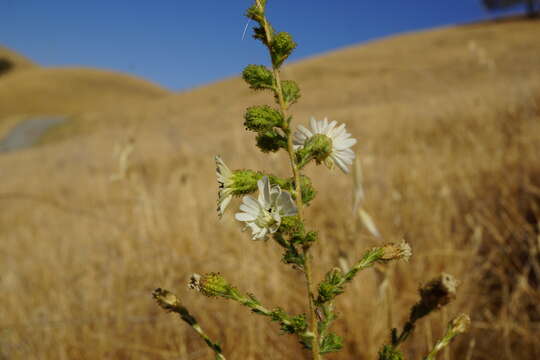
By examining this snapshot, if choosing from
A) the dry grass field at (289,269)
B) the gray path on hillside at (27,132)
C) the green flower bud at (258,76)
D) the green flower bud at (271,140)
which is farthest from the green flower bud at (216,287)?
the gray path on hillside at (27,132)

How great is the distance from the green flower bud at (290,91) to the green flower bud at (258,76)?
0.03 metres

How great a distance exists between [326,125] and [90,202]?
4.88 m

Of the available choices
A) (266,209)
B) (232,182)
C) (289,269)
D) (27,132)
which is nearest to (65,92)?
(27,132)

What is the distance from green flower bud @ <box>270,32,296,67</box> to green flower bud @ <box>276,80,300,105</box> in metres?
0.07

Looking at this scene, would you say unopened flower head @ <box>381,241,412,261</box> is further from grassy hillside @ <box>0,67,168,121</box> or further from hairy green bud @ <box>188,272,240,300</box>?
grassy hillside @ <box>0,67,168,121</box>

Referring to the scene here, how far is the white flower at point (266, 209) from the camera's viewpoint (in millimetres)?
625

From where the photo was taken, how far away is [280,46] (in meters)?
0.65

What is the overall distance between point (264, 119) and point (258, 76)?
8 cm

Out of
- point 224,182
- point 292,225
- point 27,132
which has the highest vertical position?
point 27,132

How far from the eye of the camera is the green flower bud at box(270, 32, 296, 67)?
0.65 meters

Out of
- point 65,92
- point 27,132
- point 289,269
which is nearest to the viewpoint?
point 289,269

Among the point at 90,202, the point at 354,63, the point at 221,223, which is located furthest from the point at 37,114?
the point at 221,223

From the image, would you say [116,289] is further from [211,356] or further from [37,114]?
[37,114]

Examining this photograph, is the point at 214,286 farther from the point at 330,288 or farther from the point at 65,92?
the point at 65,92
